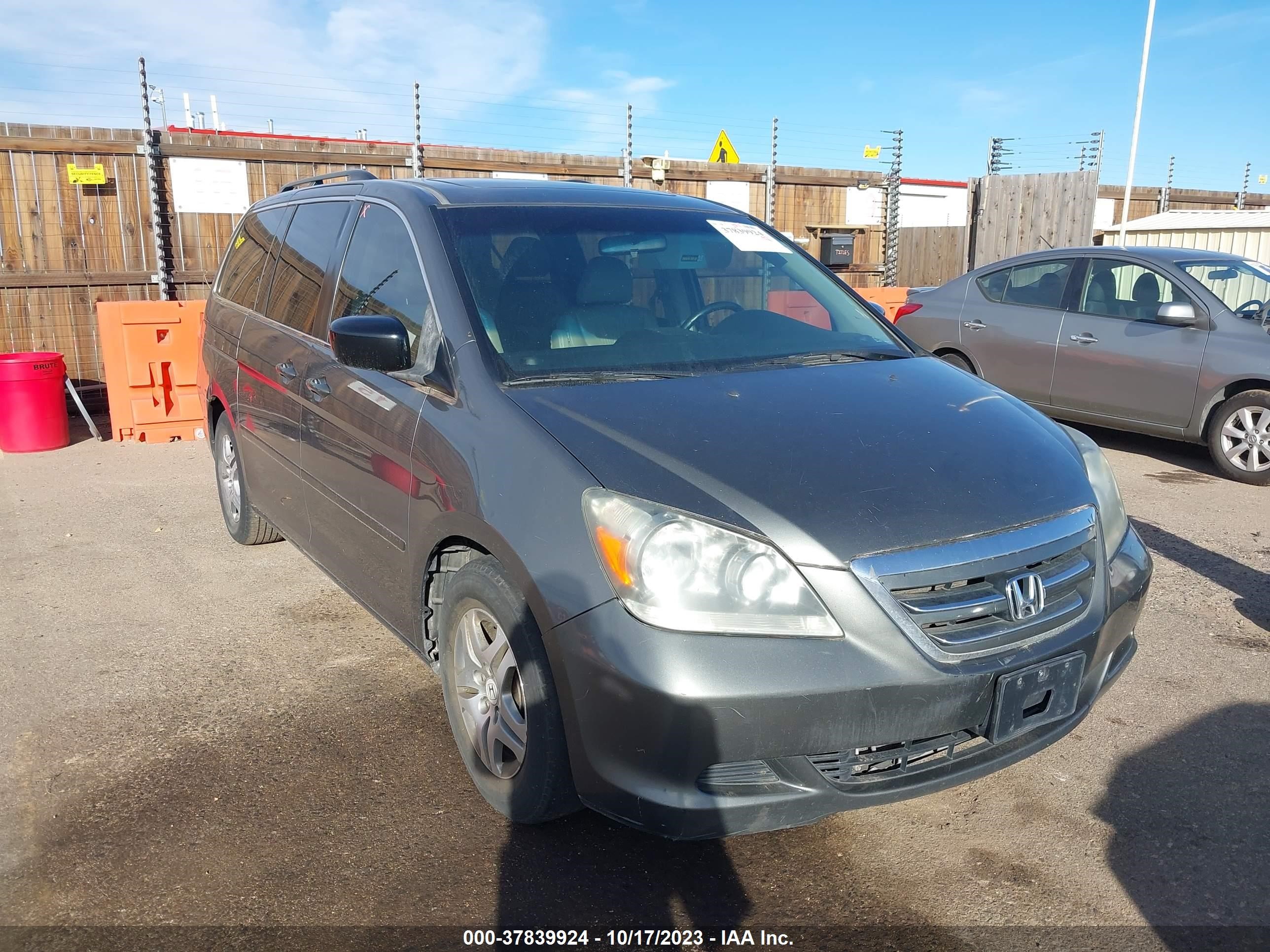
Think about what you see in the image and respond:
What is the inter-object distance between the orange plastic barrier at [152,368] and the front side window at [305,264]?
4567mm

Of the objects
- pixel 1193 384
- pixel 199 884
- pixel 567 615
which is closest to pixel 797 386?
pixel 567 615

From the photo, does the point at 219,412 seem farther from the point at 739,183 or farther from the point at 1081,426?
the point at 739,183

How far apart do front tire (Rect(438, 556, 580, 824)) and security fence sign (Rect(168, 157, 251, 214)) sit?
928 centimetres

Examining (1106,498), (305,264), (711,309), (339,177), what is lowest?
(1106,498)

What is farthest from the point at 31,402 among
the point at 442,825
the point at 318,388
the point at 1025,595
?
the point at 1025,595

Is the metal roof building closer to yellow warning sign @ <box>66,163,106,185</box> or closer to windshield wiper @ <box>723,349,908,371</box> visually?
windshield wiper @ <box>723,349,908,371</box>

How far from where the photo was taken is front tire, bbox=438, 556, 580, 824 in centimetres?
262

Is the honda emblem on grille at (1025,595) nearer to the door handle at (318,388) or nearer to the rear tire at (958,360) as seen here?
the door handle at (318,388)

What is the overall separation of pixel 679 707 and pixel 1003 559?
0.90m

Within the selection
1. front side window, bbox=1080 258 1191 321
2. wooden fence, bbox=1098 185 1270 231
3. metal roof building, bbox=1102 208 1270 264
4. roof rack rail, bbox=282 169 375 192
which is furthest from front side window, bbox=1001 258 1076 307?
wooden fence, bbox=1098 185 1270 231

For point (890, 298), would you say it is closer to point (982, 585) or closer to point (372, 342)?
point (372, 342)

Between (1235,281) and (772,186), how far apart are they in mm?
7505

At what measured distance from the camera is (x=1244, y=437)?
23.7 feet

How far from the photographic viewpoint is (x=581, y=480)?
2.56 meters
